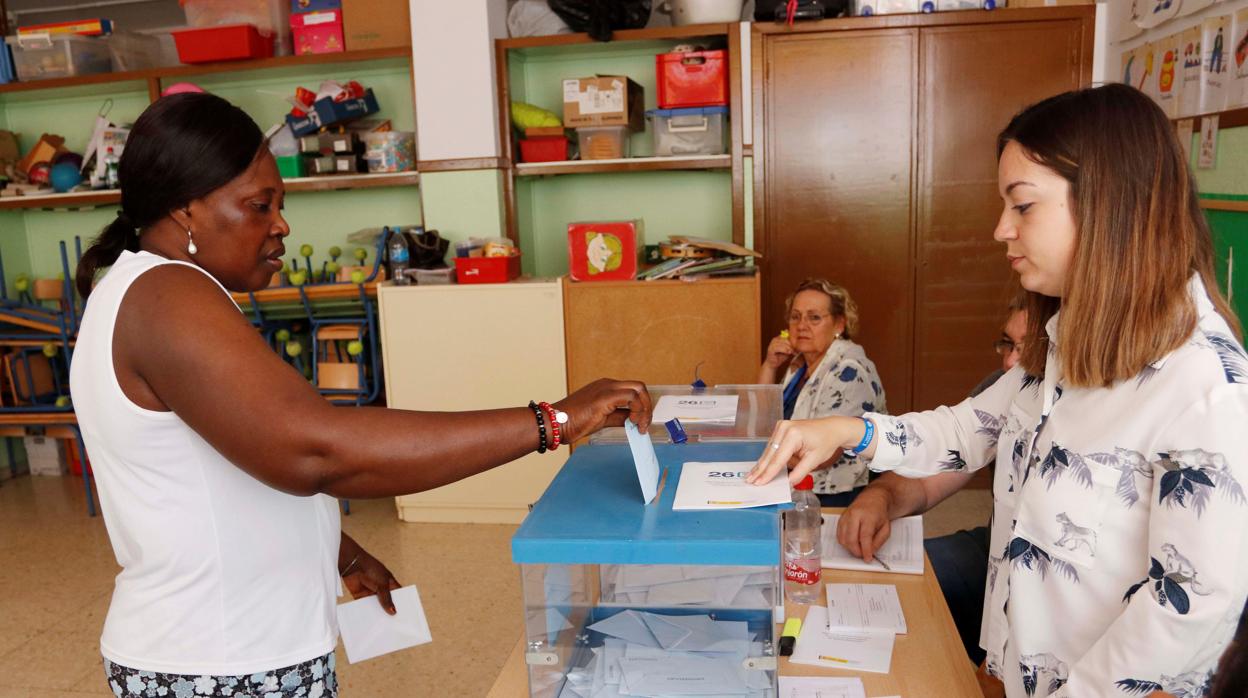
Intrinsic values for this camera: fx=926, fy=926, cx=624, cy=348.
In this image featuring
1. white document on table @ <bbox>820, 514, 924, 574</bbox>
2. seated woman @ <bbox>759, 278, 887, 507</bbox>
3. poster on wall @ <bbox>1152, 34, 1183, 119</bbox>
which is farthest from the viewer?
poster on wall @ <bbox>1152, 34, 1183, 119</bbox>

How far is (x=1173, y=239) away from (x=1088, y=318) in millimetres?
136

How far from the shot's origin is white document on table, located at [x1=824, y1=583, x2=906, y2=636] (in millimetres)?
1546

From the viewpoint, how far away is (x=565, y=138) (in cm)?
413

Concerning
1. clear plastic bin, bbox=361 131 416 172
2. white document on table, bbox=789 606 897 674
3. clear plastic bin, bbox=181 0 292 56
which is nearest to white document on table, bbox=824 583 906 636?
white document on table, bbox=789 606 897 674

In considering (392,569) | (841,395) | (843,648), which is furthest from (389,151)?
(843,648)

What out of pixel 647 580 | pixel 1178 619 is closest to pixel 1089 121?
pixel 1178 619

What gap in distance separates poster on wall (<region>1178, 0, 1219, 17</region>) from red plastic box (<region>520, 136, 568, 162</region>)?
2362 millimetres

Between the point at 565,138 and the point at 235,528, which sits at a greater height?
the point at 565,138

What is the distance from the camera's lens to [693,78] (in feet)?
12.9

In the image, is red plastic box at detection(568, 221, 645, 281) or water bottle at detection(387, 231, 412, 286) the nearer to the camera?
red plastic box at detection(568, 221, 645, 281)

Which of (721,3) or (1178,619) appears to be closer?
(1178,619)

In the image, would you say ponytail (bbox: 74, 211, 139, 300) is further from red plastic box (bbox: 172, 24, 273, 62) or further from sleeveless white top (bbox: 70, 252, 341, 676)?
red plastic box (bbox: 172, 24, 273, 62)

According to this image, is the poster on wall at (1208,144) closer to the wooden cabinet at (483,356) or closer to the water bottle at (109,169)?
the wooden cabinet at (483,356)

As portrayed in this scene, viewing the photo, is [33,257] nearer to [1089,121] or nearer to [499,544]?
[499,544]
